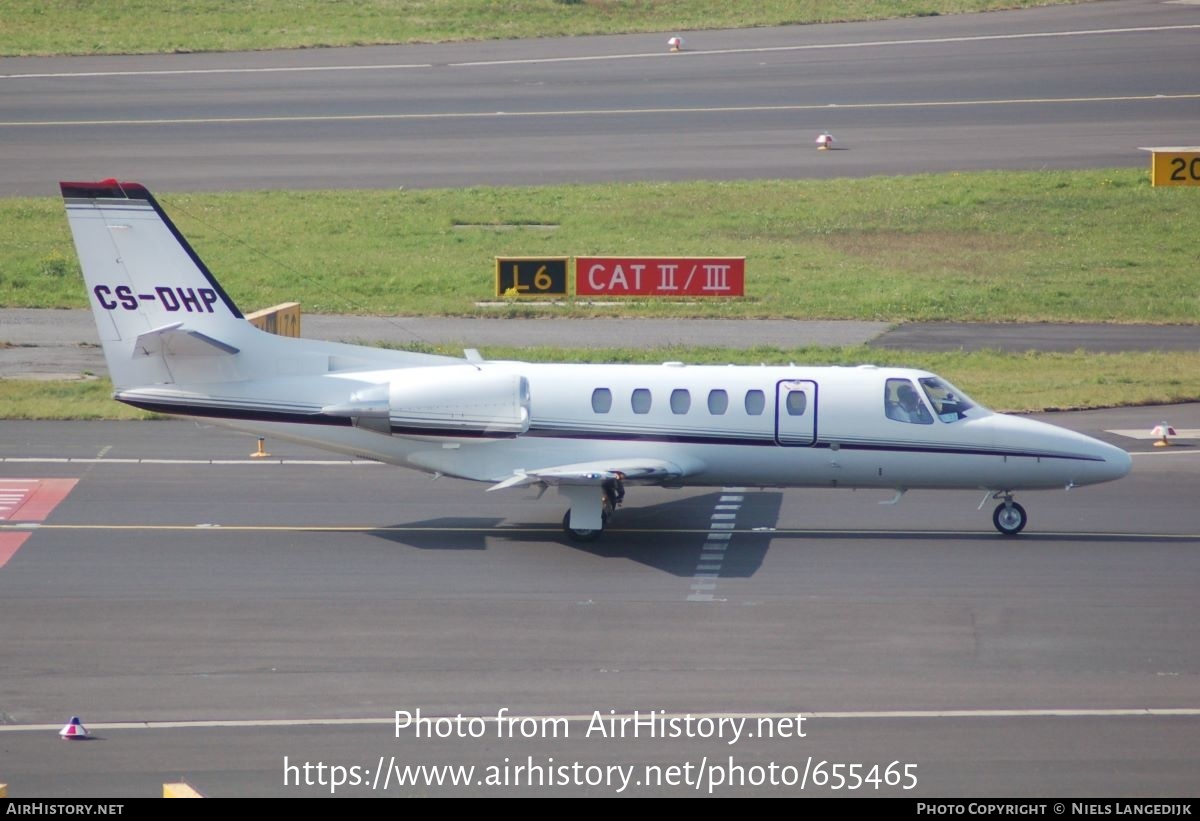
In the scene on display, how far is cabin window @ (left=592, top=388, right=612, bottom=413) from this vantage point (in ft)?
75.5

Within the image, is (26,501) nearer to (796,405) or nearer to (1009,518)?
(796,405)

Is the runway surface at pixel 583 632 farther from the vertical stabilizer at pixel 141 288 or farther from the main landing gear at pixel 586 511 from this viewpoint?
the vertical stabilizer at pixel 141 288

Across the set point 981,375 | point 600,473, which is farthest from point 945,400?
point 981,375

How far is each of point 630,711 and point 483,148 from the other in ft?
128

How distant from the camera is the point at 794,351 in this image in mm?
35438

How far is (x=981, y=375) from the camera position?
33.6 m

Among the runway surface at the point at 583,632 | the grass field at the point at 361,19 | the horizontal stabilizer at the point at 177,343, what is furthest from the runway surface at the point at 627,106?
the horizontal stabilizer at the point at 177,343

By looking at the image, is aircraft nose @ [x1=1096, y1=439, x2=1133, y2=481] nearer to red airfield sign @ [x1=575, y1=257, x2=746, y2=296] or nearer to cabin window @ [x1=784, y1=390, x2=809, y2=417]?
cabin window @ [x1=784, y1=390, x2=809, y2=417]

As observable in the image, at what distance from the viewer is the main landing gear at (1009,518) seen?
75.8 ft

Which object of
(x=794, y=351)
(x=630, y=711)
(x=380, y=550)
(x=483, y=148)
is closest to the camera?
(x=630, y=711)

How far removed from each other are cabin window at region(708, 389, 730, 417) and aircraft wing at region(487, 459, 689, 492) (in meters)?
1.03

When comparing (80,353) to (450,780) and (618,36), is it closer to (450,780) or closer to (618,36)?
(450,780)

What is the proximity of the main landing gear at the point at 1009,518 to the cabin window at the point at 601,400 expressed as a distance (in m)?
6.29
